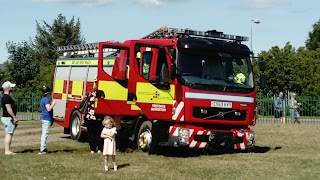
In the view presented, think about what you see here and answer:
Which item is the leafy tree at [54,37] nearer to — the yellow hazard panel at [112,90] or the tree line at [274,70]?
the tree line at [274,70]

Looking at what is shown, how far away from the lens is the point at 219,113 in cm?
1365

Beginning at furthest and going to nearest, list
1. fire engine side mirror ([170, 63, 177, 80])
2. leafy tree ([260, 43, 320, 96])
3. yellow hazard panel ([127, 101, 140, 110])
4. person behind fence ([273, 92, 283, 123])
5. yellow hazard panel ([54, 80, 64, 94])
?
leafy tree ([260, 43, 320, 96]) → person behind fence ([273, 92, 283, 123]) → yellow hazard panel ([54, 80, 64, 94]) → yellow hazard panel ([127, 101, 140, 110]) → fire engine side mirror ([170, 63, 177, 80])

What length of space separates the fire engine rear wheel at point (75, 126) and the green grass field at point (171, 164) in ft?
6.06

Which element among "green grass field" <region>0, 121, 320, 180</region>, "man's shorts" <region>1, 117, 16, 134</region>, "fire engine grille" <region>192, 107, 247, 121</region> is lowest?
"green grass field" <region>0, 121, 320, 180</region>

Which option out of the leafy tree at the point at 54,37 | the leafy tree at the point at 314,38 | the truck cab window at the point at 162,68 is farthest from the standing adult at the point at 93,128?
the leafy tree at the point at 314,38

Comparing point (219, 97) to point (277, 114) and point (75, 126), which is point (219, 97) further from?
point (277, 114)

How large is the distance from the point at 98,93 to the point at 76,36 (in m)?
55.4

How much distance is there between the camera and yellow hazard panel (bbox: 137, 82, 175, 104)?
13.5m

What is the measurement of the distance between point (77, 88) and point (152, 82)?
5912 millimetres

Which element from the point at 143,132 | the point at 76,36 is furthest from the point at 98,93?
the point at 76,36

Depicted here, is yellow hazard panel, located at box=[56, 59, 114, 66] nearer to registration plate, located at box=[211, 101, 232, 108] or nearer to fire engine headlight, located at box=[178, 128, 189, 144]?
fire engine headlight, located at box=[178, 128, 189, 144]

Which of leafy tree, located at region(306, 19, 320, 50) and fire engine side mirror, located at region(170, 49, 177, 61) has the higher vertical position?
leafy tree, located at region(306, 19, 320, 50)

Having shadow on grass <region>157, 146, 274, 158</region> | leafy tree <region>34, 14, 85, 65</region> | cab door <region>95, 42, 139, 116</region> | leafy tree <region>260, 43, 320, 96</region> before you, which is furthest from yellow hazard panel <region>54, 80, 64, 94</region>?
leafy tree <region>34, 14, 85, 65</region>

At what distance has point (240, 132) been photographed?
46.6 feet
